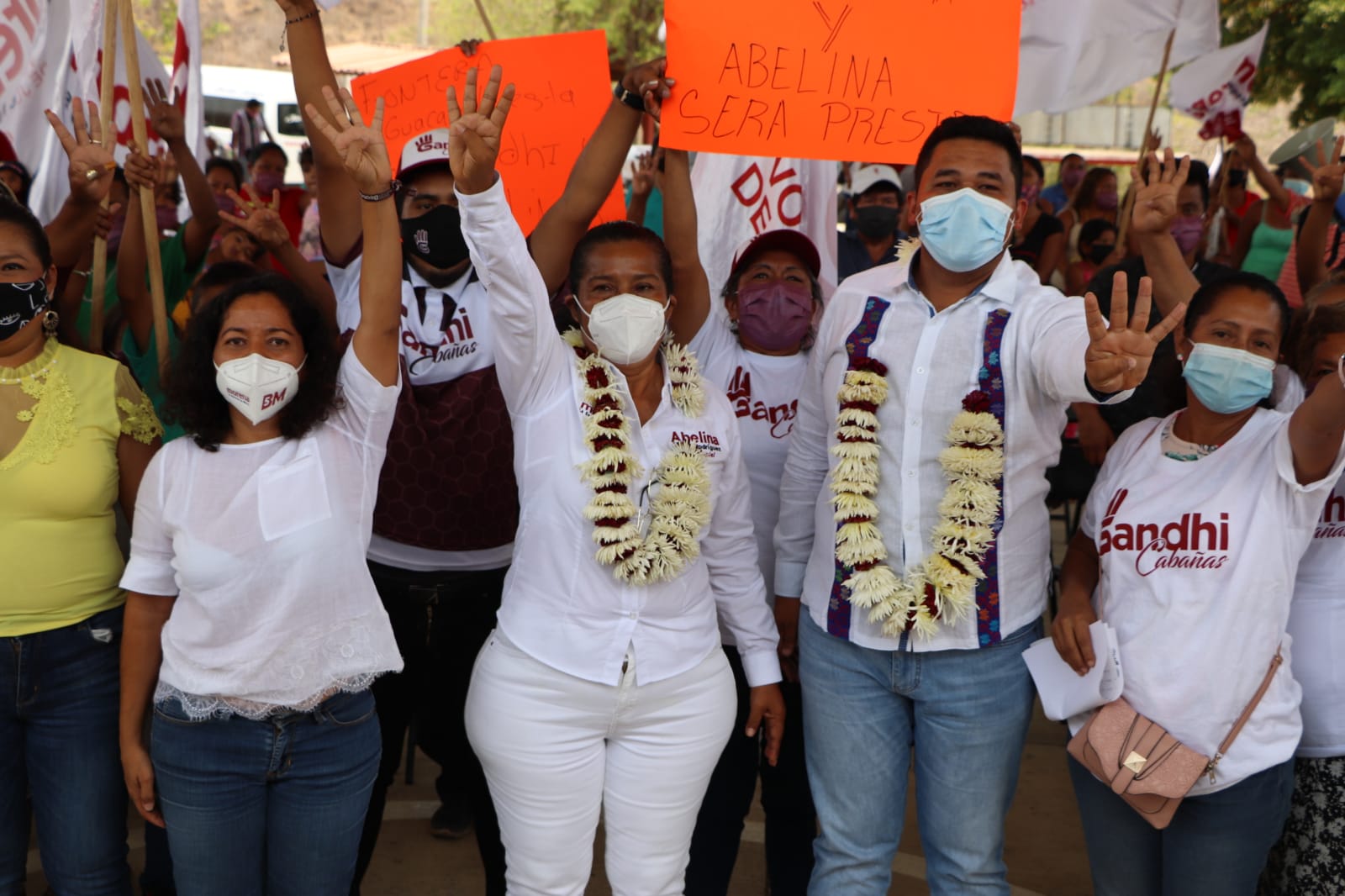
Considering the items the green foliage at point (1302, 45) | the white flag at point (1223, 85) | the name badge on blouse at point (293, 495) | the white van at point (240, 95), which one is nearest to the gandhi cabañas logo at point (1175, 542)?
the name badge on blouse at point (293, 495)

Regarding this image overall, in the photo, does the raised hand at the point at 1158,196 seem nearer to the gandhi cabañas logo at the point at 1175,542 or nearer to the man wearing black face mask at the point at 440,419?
the gandhi cabañas logo at the point at 1175,542

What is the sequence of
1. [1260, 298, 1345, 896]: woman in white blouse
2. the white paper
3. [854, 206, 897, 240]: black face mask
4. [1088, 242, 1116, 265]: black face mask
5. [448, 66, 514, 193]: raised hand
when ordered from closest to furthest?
[448, 66, 514, 193]: raised hand → the white paper → [1260, 298, 1345, 896]: woman in white blouse → [854, 206, 897, 240]: black face mask → [1088, 242, 1116, 265]: black face mask

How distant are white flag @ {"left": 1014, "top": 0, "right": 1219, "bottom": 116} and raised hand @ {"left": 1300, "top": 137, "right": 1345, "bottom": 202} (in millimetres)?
1277

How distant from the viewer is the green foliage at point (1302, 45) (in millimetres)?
14648

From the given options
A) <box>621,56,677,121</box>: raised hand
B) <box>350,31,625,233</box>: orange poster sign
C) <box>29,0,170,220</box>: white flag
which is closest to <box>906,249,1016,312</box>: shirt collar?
<box>621,56,677,121</box>: raised hand

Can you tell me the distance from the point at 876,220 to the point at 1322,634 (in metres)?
3.49

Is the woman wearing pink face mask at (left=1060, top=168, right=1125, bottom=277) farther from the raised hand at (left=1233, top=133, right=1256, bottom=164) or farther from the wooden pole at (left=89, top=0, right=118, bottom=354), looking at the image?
the wooden pole at (left=89, top=0, right=118, bottom=354)

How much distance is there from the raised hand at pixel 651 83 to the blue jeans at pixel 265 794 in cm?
156

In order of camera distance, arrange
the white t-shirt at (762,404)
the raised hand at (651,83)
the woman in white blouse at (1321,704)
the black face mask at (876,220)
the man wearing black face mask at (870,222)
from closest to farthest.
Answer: the woman in white blouse at (1321,704), the raised hand at (651,83), the white t-shirt at (762,404), the man wearing black face mask at (870,222), the black face mask at (876,220)

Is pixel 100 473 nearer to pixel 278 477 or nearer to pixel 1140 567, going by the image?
pixel 278 477

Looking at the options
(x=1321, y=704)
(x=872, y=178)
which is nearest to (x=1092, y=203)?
(x=872, y=178)

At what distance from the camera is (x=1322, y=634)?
274cm

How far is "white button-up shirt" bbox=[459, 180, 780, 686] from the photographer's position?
259 cm

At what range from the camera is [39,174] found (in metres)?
4.31
